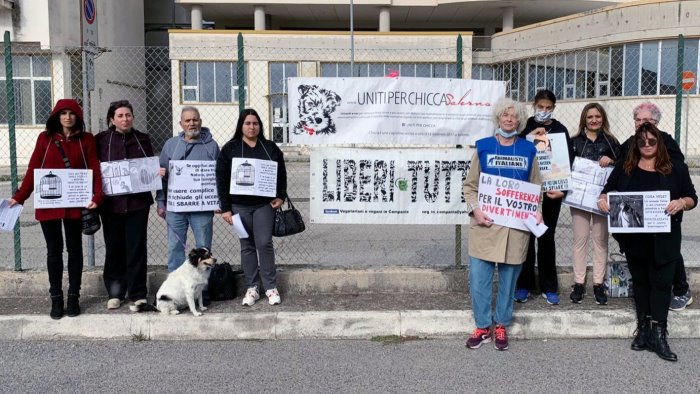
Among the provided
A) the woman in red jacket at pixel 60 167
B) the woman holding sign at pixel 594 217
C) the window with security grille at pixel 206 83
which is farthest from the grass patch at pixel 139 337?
the window with security grille at pixel 206 83

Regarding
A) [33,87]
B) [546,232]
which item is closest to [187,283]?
[546,232]

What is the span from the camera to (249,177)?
16.6 feet

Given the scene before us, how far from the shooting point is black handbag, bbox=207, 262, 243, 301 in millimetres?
5516

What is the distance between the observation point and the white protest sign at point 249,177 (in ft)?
16.6

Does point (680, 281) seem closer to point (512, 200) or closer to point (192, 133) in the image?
point (512, 200)

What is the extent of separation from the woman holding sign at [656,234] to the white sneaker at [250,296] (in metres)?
3.32

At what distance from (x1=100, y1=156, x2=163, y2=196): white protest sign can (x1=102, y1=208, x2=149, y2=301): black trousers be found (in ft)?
0.80

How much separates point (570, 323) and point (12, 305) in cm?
525

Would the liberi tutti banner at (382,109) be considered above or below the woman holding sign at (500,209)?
above

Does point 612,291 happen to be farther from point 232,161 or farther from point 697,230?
point 697,230

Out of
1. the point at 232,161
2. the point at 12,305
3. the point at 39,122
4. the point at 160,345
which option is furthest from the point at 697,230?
the point at 39,122

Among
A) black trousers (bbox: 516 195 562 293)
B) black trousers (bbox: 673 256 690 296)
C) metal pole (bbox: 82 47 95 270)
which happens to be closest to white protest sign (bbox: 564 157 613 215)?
black trousers (bbox: 516 195 562 293)

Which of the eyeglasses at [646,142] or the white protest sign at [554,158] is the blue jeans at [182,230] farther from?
the eyeglasses at [646,142]

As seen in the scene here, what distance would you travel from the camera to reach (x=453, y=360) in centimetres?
439
